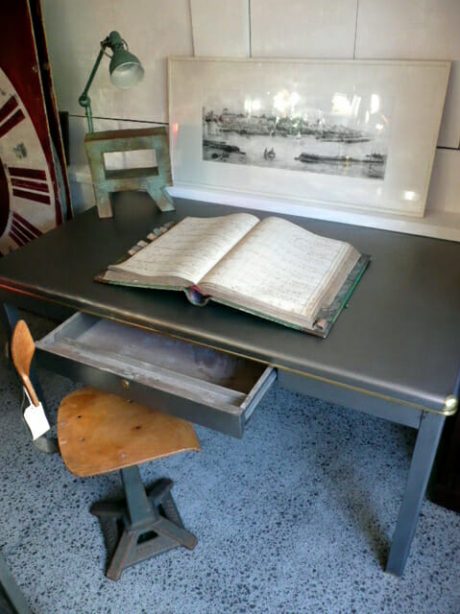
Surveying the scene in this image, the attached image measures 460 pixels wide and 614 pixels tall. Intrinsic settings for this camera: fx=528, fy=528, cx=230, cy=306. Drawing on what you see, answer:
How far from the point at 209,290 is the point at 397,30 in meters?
0.74

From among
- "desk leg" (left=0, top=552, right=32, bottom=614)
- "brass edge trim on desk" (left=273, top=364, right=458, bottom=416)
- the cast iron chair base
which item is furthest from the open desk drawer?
"desk leg" (left=0, top=552, right=32, bottom=614)

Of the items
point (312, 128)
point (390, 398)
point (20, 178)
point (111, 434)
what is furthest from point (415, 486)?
point (20, 178)

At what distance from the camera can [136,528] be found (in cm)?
121

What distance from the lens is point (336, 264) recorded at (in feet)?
3.73

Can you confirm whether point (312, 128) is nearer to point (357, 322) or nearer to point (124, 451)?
point (357, 322)

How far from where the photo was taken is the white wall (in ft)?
3.87

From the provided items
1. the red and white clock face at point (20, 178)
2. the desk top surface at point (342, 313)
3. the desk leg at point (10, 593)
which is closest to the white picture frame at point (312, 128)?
→ the desk top surface at point (342, 313)

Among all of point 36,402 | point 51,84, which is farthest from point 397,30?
point 36,402

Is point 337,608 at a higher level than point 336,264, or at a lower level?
lower

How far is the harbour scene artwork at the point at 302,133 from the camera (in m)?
1.29

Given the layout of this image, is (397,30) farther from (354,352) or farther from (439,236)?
(354,352)

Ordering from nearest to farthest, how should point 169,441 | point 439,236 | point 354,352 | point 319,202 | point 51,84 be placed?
point 354,352 → point 169,441 → point 439,236 → point 319,202 → point 51,84

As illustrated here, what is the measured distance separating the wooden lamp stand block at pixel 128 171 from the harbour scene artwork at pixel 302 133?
15cm

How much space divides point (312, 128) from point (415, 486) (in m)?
0.88
